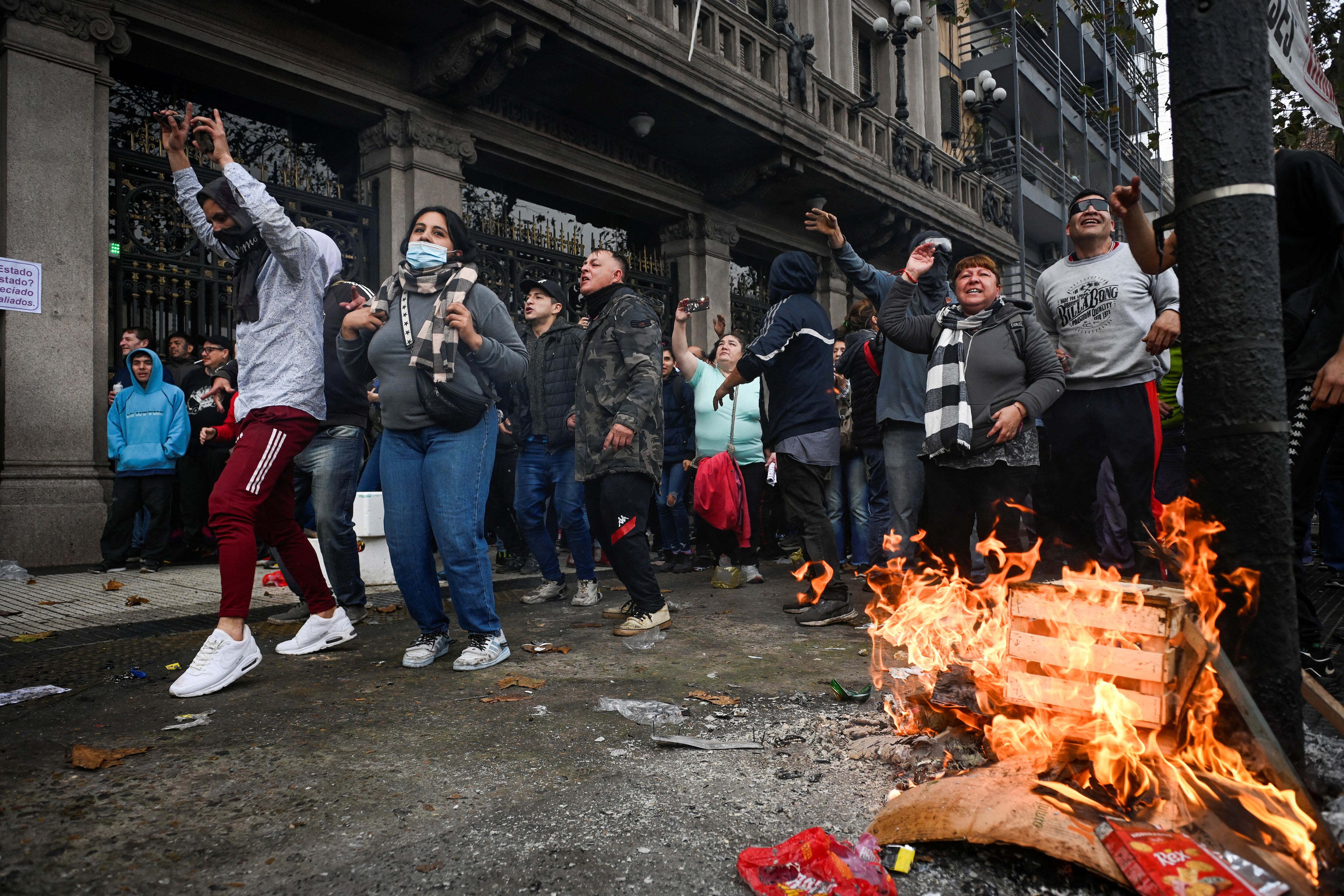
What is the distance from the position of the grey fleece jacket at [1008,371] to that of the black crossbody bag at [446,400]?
2.33m

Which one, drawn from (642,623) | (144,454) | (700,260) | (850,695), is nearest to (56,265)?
(144,454)

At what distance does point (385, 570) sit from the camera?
21.6 feet

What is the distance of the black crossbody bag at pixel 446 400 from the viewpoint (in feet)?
12.4

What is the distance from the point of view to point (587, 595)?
570cm

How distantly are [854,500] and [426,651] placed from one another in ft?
14.7

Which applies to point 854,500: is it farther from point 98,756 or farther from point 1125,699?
point 98,756

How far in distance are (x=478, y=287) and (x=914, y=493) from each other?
2.99m

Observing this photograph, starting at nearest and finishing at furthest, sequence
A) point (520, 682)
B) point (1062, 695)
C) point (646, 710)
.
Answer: point (1062, 695)
point (646, 710)
point (520, 682)

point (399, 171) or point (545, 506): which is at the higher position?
point (399, 171)

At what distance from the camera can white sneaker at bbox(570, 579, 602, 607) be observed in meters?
5.66

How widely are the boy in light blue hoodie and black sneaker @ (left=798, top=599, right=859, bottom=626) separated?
5703 millimetres

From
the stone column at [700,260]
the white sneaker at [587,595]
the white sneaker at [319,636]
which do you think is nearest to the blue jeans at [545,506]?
the white sneaker at [587,595]

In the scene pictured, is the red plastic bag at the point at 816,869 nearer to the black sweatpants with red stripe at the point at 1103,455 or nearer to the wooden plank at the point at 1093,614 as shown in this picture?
the wooden plank at the point at 1093,614

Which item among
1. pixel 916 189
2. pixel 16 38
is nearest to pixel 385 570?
pixel 16 38
